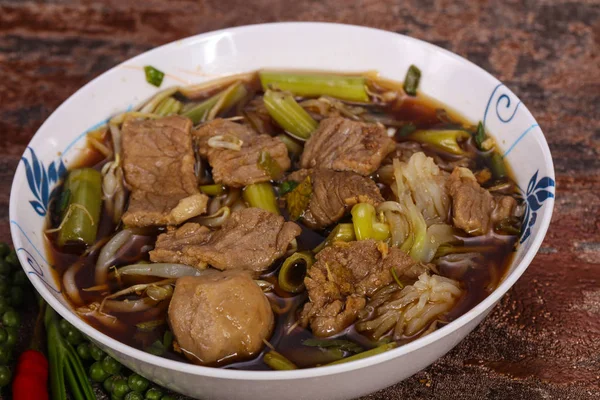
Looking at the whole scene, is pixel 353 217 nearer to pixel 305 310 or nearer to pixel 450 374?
pixel 305 310

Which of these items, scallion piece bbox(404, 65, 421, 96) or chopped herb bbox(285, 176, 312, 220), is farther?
scallion piece bbox(404, 65, 421, 96)

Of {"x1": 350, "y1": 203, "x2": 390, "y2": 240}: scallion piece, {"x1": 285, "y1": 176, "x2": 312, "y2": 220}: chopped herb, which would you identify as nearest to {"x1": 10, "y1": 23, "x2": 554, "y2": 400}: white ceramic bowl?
{"x1": 350, "y1": 203, "x2": 390, "y2": 240}: scallion piece

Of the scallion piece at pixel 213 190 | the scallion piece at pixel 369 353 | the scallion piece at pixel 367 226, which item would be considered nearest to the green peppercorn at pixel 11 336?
the scallion piece at pixel 213 190

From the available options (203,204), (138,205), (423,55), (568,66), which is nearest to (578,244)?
(423,55)

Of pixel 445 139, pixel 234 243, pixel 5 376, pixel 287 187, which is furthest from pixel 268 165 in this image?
pixel 5 376

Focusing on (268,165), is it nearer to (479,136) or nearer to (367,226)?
(367,226)

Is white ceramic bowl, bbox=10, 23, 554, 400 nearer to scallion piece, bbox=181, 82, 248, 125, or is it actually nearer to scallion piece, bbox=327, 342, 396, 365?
scallion piece, bbox=327, 342, 396, 365

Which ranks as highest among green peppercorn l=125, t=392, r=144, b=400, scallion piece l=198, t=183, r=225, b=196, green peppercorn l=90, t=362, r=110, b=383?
scallion piece l=198, t=183, r=225, b=196
